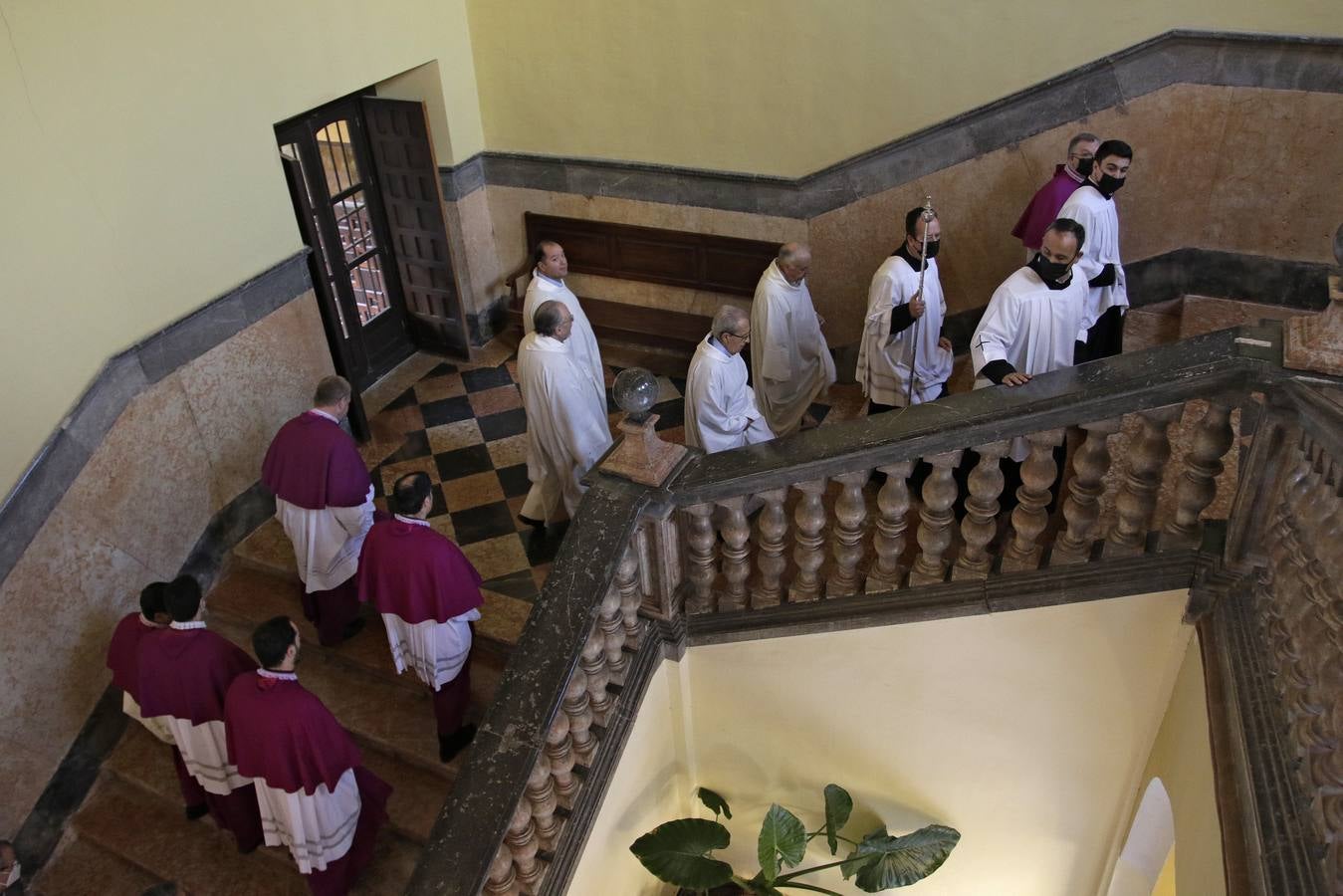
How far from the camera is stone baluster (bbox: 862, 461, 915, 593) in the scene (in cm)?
383

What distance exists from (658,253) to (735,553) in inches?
176

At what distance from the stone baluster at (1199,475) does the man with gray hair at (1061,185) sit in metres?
3.07

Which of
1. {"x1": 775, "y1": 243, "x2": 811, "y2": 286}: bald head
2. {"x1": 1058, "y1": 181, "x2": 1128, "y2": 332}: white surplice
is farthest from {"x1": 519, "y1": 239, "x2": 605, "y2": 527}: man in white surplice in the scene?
{"x1": 1058, "y1": 181, "x2": 1128, "y2": 332}: white surplice

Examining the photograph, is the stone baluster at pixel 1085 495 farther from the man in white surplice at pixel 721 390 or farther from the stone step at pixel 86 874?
the stone step at pixel 86 874

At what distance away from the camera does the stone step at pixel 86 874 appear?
17.5ft

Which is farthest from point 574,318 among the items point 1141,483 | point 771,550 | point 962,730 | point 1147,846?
point 1147,846

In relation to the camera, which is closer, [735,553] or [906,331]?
[735,553]

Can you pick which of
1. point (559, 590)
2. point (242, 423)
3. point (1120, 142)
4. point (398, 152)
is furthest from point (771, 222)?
point (559, 590)

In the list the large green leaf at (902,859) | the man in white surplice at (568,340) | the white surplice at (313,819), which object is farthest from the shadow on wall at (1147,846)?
the man in white surplice at (568,340)

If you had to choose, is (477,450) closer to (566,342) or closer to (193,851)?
(566,342)

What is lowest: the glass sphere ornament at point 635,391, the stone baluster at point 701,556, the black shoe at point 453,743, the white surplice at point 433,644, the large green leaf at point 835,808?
the black shoe at point 453,743

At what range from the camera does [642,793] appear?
4594 millimetres

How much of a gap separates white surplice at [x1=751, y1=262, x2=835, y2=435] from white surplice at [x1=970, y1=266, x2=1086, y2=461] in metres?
1.69

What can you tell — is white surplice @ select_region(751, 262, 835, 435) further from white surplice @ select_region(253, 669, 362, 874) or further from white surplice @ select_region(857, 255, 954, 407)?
white surplice @ select_region(253, 669, 362, 874)
